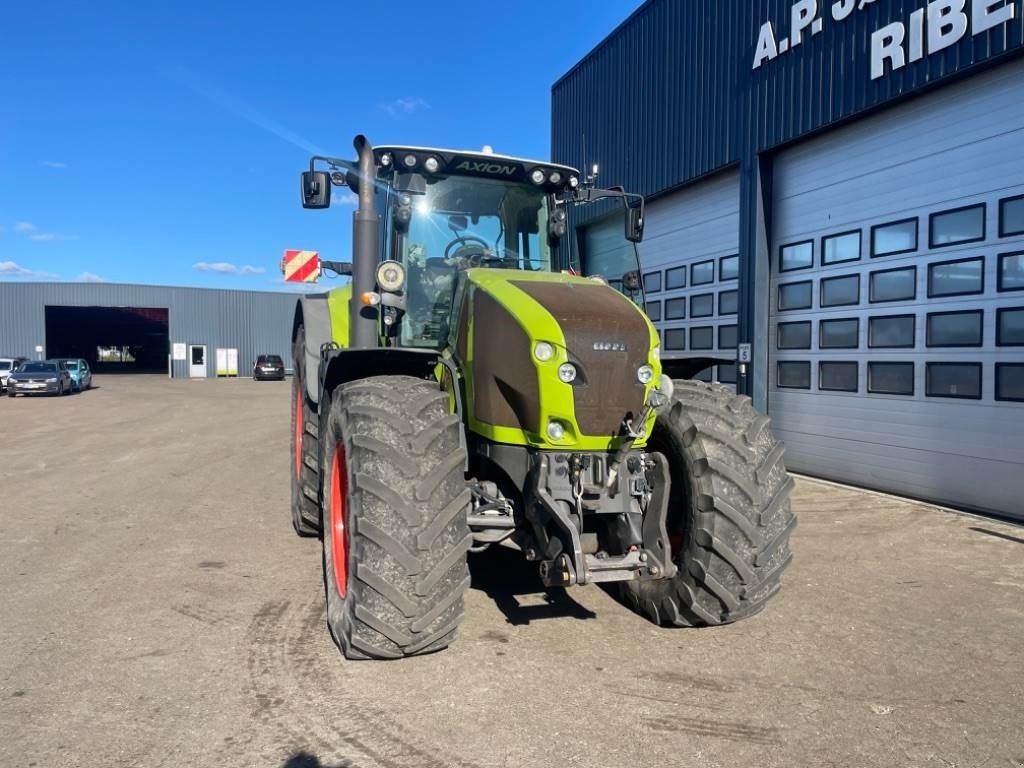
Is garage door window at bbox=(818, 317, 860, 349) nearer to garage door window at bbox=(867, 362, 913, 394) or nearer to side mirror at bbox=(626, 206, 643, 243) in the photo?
garage door window at bbox=(867, 362, 913, 394)

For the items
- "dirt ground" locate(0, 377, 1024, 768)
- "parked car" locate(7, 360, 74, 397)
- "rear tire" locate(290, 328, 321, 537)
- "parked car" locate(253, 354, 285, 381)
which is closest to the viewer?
"dirt ground" locate(0, 377, 1024, 768)

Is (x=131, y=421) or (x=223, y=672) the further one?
(x=131, y=421)

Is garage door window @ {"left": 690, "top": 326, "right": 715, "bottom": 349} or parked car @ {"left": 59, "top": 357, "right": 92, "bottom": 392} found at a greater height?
garage door window @ {"left": 690, "top": 326, "right": 715, "bottom": 349}

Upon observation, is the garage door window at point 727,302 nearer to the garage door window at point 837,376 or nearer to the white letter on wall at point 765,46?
the garage door window at point 837,376

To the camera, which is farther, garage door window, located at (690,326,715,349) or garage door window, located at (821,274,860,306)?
garage door window, located at (690,326,715,349)

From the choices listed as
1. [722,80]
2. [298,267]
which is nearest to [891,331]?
[722,80]

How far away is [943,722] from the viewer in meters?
3.21

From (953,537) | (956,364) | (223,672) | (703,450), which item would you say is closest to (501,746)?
(223,672)

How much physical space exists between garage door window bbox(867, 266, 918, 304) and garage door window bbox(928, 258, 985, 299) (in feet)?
0.74

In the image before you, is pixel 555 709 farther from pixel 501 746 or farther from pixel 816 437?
pixel 816 437

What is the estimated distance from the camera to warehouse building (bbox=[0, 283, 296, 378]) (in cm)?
4434

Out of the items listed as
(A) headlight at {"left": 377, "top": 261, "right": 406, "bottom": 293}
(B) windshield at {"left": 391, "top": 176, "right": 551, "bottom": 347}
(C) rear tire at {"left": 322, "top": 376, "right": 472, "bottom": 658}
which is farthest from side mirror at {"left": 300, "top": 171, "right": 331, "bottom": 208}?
(C) rear tire at {"left": 322, "top": 376, "right": 472, "bottom": 658}

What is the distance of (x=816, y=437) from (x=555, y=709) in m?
7.70

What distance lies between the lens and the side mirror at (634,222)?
5.38m
